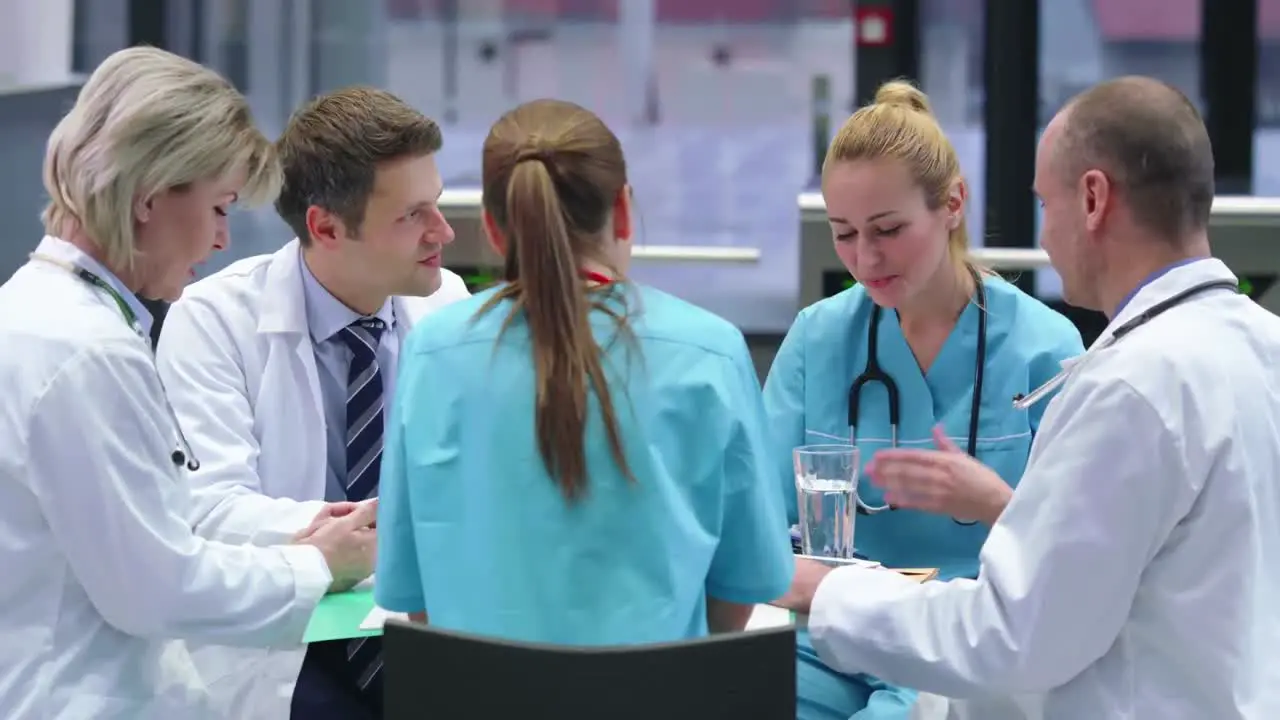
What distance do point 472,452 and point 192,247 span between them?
0.55m

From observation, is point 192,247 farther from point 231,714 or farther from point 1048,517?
point 1048,517

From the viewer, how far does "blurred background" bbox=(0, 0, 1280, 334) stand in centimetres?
613

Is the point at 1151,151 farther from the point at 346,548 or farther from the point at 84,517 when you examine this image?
the point at 84,517

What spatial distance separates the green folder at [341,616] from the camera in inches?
71.4

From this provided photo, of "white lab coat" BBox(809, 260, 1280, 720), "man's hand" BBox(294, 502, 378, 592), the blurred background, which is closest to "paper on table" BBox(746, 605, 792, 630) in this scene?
"white lab coat" BBox(809, 260, 1280, 720)

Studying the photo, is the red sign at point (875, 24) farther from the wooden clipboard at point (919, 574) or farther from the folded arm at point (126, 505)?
the folded arm at point (126, 505)

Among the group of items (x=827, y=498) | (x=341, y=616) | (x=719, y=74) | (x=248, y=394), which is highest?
(x=719, y=74)

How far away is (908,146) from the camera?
7.48ft

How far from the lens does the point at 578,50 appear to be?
25.4 ft

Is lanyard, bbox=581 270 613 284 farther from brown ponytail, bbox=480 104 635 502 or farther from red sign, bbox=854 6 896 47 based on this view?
red sign, bbox=854 6 896 47

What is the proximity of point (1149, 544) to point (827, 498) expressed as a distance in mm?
602

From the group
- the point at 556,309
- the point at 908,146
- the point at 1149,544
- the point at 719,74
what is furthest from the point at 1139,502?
the point at 719,74

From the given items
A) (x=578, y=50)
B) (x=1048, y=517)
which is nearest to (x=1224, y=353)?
(x=1048, y=517)

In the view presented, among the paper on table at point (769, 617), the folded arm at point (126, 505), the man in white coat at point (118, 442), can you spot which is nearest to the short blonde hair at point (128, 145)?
the man in white coat at point (118, 442)
